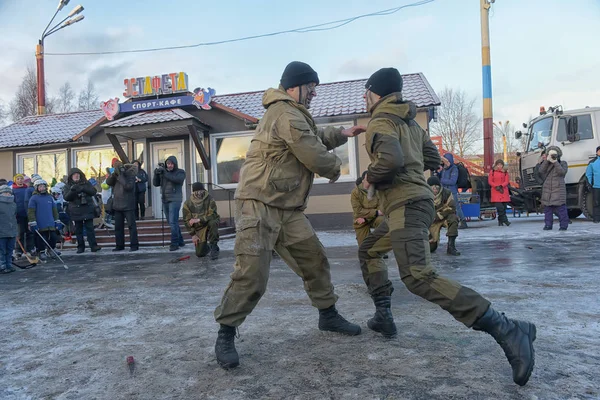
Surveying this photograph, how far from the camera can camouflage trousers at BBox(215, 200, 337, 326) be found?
2711mm

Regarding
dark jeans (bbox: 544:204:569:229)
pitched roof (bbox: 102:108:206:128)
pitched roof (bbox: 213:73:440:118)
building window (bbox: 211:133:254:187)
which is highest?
pitched roof (bbox: 213:73:440:118)

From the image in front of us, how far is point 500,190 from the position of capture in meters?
11.6

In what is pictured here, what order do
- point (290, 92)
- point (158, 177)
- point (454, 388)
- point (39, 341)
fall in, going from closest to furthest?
point (454, 388) < point (290, 92) < point (39, 341) < point (158, 177)

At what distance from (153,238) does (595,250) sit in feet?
30.5

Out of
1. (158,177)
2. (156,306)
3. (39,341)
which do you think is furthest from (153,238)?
(39,341)

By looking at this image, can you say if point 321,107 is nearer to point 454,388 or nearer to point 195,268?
point 195,268

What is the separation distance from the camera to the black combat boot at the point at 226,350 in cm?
260

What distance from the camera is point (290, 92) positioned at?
10.1 ft

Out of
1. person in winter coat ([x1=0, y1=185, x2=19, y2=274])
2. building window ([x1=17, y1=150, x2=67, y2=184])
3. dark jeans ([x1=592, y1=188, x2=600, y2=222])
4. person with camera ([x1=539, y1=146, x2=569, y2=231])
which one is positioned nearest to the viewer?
person in winter coat ([x1=0, y1=185, x2=19, y2=274])

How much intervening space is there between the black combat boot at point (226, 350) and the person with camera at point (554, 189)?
31.0ft

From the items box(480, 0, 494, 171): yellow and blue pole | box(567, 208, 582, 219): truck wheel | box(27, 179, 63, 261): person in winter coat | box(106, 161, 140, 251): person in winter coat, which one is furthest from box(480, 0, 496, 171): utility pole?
box(27, 179, 63, 261): person in winter coat

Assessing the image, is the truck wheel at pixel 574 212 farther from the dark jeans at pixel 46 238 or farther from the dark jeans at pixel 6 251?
the dark jeans at pixel 6 251

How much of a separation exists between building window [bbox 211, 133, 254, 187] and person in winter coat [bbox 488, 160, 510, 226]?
7.14 m

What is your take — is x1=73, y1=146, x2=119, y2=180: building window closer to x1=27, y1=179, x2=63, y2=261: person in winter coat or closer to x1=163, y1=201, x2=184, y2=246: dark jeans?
x1=27, y1=179, x2=63, y2=261: person in winter coat
